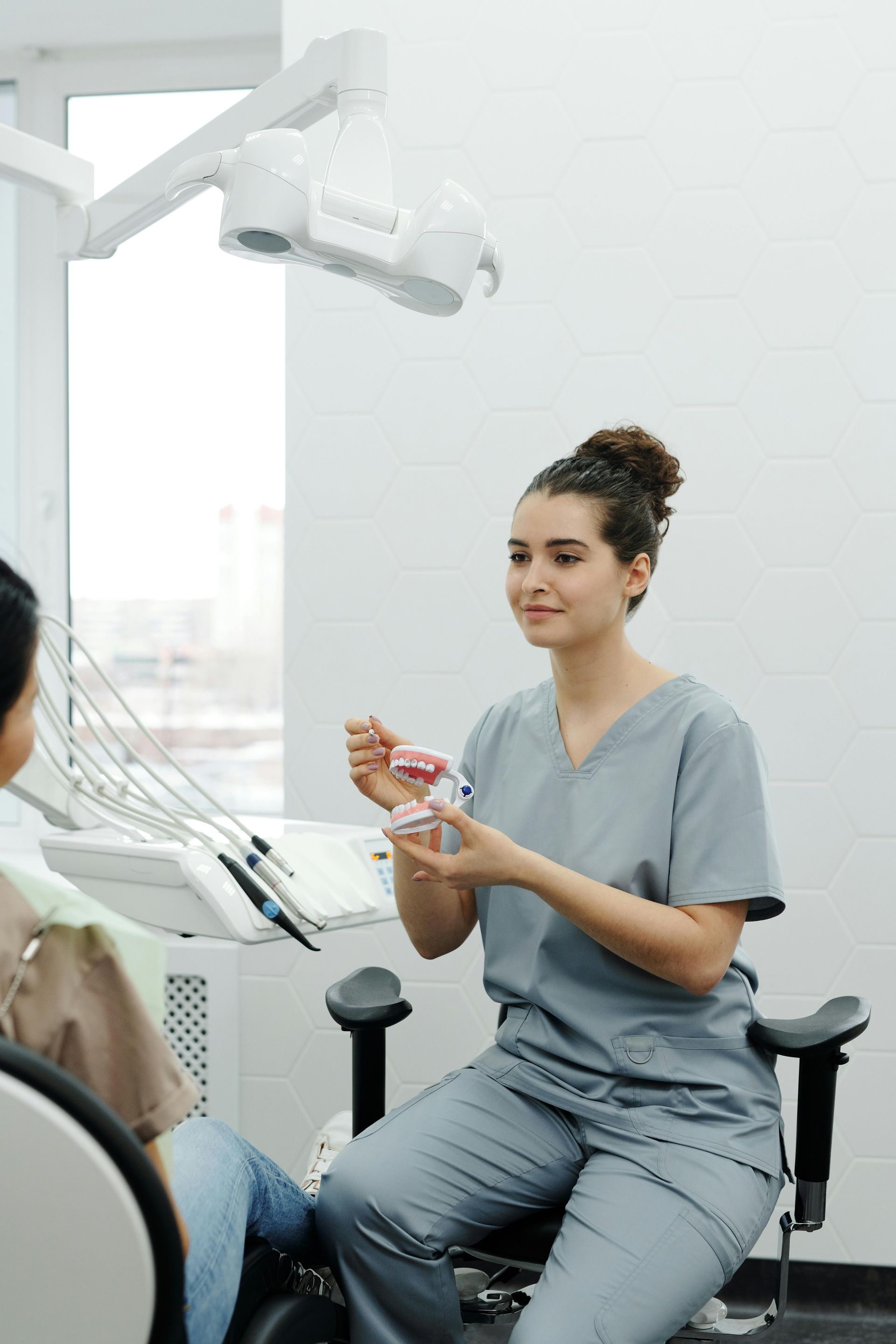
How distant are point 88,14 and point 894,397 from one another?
174 cm

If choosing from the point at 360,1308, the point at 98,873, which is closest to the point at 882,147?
the point at 98,873

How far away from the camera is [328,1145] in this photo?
169 cm

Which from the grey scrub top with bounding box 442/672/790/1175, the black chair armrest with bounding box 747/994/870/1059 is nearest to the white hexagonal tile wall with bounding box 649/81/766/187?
the grey scrub top with bounding box 442/672/790/1175

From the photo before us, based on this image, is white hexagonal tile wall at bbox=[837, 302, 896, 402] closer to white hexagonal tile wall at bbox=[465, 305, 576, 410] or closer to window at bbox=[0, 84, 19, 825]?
white hexagonal tile wall at bbox=[465, 305, 576, 410]

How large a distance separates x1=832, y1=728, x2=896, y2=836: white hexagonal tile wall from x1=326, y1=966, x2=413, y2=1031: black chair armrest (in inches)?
36.2

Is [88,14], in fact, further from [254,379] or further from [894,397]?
[894,397]

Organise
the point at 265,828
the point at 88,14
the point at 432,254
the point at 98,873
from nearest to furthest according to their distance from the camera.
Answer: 1. the point at 432,254
2. the point at 98,873
3. the point at 265,828
4. the point at 88,14

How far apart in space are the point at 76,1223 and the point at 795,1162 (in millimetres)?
947

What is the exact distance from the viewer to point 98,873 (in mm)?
1344

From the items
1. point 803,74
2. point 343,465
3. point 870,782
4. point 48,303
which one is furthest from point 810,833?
point 48,303

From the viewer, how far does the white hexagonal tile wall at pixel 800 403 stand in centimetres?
196

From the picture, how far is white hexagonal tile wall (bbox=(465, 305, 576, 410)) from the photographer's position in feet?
6.61

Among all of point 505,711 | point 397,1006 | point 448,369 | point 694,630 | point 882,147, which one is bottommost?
point 397,1006

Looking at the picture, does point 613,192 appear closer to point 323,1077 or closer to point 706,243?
point 706,243
